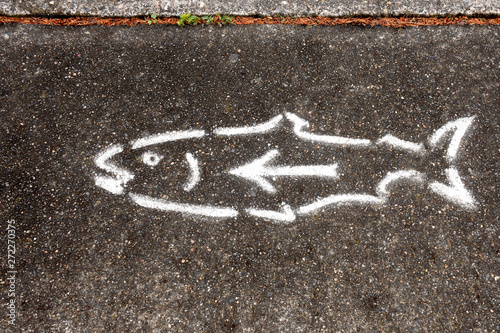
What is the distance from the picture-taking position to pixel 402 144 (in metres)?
2.35

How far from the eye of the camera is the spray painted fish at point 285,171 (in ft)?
7.14

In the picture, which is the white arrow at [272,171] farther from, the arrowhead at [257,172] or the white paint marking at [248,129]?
the white paint marking at [248,129]

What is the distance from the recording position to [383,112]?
8.00 ft

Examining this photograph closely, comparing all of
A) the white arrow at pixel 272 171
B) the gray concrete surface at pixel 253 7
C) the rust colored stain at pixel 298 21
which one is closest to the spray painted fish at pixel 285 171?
the white arrow at pixel 272 171

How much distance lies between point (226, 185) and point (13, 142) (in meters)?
1.64

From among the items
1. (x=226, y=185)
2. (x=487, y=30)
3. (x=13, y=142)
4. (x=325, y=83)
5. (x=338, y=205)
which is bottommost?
(x=338, y=205)

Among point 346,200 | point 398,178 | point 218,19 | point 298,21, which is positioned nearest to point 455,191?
point 398,178

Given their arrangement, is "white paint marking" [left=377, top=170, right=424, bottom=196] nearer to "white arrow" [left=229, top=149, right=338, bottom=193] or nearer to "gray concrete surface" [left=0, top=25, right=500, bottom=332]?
"gray concrete surface" [left=0, top=25, right=500, bottom=332]

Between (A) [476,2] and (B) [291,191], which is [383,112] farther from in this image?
(A) [476,2]

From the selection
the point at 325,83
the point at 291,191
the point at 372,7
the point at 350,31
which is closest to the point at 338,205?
the point at 291,191

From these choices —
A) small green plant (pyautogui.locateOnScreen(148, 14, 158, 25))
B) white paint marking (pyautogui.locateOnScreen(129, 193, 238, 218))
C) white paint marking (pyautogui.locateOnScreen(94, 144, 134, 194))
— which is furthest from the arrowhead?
small green plant (pyautogui.locateOnScreen(148, 14, 158, 25))

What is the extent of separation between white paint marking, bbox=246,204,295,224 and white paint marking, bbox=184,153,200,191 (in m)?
0.44

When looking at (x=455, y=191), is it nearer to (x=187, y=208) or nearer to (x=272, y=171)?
(x=272, y=171)

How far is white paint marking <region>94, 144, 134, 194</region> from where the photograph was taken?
2217 millimetres
